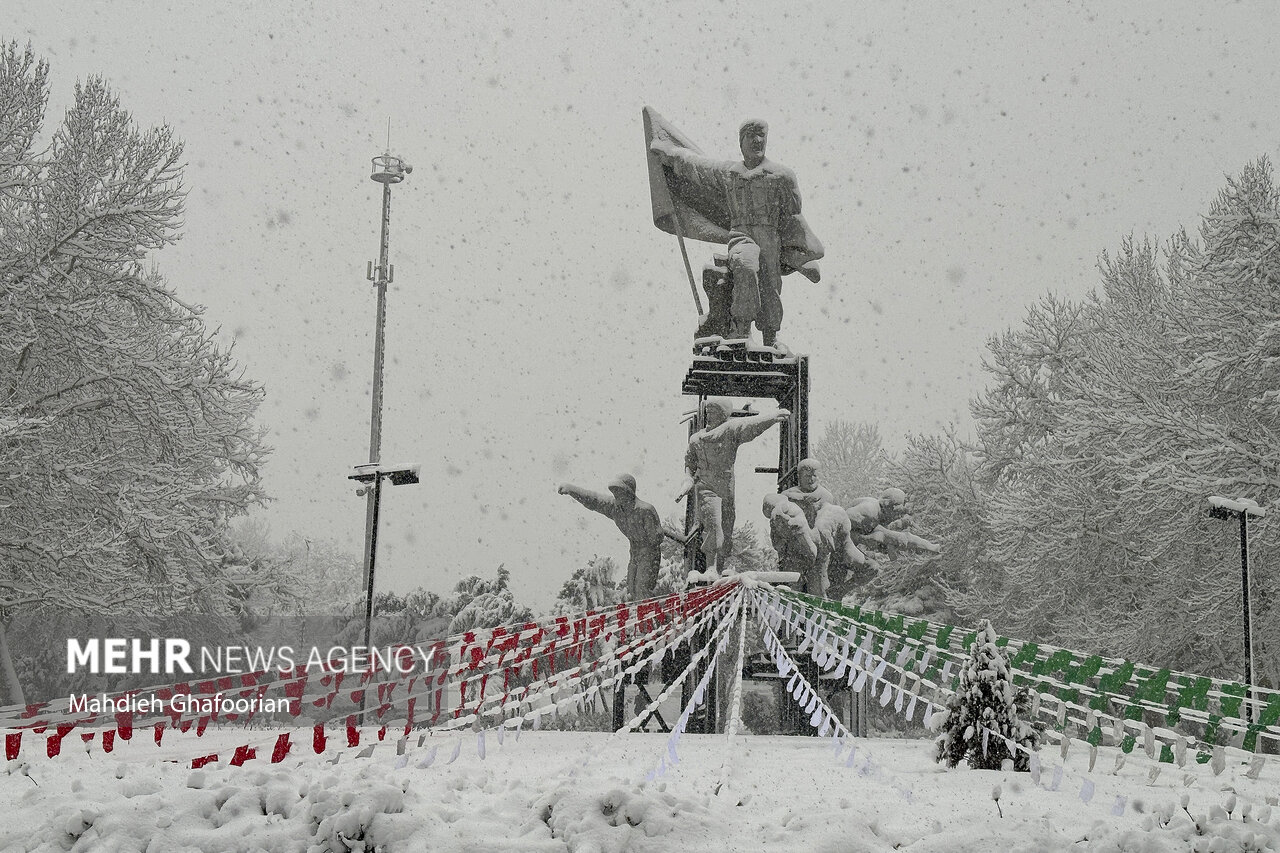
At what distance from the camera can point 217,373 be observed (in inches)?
772

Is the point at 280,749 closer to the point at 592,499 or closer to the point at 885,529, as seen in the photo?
the point at 592,499

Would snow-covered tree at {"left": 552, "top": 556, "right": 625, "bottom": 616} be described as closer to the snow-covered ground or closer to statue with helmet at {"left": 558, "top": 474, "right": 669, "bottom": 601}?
statue with helmet at {"left": 558, "top": 474, "right": 669, "bottom": 601}

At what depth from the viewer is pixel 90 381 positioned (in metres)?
18.2

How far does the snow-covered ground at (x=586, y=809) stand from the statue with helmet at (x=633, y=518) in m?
9.44

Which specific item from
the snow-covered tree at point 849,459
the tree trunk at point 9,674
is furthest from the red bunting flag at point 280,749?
the snow-covered tree at point 849,459

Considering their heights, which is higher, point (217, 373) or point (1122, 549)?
point (217, 373)

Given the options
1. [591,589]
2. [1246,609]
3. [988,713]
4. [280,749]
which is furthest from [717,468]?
[591,589]

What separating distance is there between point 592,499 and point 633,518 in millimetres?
715

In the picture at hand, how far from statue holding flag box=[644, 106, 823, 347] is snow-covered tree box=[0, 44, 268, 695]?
337 inches

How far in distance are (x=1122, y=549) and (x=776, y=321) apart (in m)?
10.8

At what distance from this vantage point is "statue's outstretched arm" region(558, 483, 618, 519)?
695 inches

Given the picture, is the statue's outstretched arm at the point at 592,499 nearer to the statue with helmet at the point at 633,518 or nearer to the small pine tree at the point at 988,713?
the statue with helmet at the point at 633,518

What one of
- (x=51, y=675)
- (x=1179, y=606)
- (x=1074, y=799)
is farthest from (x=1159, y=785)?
(x=51, y=675)

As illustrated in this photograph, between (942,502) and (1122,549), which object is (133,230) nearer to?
(1122,549)
